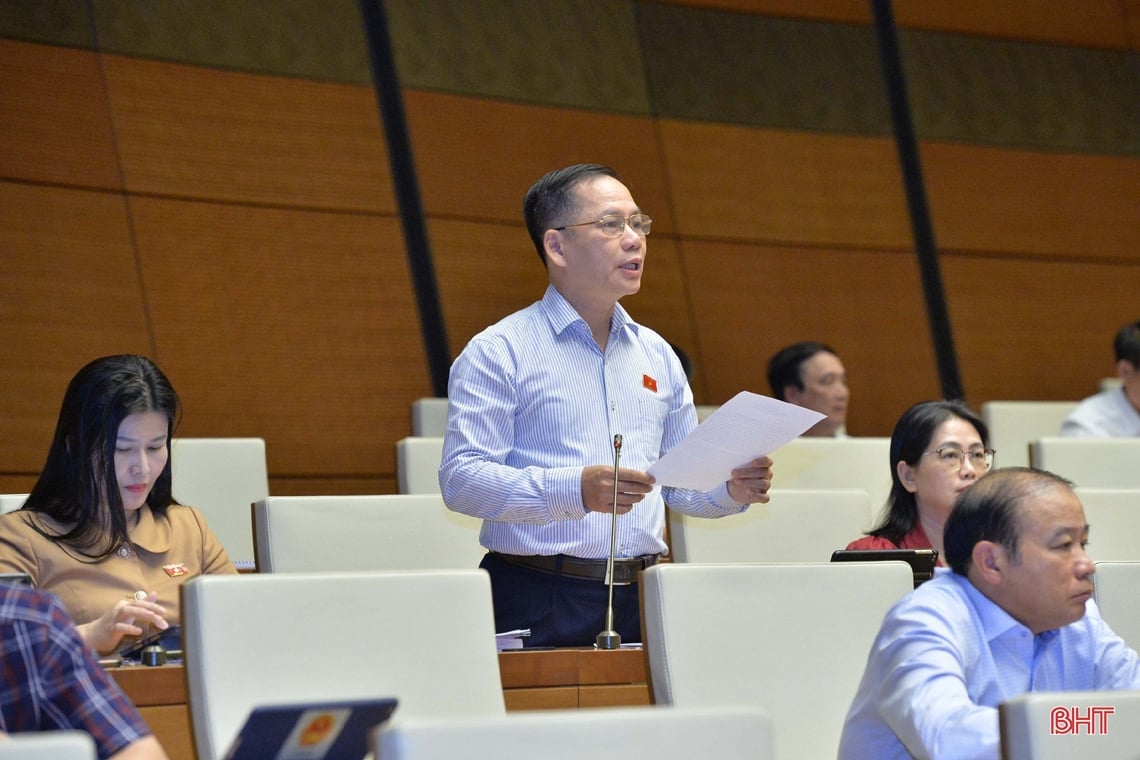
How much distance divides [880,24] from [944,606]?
16.2 ft

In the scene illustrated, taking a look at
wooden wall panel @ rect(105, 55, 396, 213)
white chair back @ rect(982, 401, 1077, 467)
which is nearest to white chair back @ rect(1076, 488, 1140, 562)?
white chair back @ rect(982, 401, 1077, 467)

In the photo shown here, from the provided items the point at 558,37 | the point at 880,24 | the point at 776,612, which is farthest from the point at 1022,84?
the point at 776,612

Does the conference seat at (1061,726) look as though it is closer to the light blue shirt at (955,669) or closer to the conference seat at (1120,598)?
the light blue shirt at (955,669)

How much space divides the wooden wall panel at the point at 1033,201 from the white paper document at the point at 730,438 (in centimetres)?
398

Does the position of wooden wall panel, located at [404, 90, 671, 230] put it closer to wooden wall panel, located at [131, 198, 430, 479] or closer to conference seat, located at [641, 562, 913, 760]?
wooden wall panel, located at [131, 198, 430, 479]

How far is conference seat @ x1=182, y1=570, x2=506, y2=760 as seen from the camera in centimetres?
206

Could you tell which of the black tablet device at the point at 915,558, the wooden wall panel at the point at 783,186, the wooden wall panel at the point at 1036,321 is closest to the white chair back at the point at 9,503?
the black tablet device at the point at 915,558

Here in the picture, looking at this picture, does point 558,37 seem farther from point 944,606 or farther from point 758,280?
point 944,606

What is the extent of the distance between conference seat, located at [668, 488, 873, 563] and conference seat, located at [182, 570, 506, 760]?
134 cm

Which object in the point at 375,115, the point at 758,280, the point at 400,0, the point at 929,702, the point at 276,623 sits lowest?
the point at 929,702

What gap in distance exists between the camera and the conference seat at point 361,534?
316cm

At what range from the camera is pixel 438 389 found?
5430 millimetres

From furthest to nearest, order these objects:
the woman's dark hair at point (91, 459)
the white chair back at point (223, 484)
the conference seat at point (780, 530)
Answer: the white chair back at point (223, 484)
the conference seat at point (780, 530)
the woman's dark hair at point (91, 459)

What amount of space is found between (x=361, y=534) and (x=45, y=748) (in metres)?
1.99
